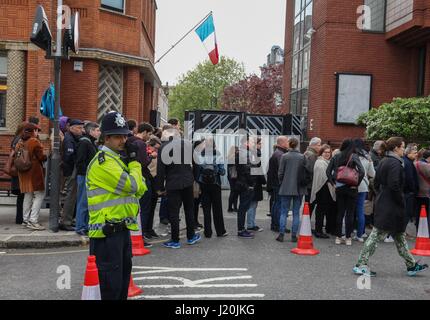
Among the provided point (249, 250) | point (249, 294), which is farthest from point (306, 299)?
point (249, 250)

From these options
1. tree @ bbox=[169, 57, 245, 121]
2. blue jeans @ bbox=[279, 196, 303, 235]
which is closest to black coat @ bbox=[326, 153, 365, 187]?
blue jeans @ bbox=[279, 196, 303, 235]

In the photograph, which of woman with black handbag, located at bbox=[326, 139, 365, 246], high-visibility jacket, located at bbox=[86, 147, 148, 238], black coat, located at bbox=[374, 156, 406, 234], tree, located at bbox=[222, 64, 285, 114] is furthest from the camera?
tree, located at bbox=[222, 64, 285, 114]

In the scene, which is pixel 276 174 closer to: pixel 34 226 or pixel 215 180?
pixel 215 180

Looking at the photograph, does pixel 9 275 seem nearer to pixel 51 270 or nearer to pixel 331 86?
pixel 51 270

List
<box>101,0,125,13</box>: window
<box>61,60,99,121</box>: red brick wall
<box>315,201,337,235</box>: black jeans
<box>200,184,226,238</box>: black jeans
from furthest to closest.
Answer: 1. <box>101,0,125,13</box>: window
2. <box>61,60,99,121</box>: red brick wall
3. <box>315,201,337,235</box>: black jeans
4. <box>200,184,226,238</box>: black jeans

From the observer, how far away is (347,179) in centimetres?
898

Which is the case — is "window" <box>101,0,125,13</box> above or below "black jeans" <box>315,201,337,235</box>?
above

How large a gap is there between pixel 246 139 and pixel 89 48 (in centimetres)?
799

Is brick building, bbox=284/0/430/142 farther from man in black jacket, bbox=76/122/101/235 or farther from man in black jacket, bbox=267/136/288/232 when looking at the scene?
man in black jacket, bbox=76/122/101/235

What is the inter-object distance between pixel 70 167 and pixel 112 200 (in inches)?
206

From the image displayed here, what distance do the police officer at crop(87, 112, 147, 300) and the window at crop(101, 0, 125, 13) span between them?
1363cm

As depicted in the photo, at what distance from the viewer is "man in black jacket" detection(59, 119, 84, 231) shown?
9.29 meters

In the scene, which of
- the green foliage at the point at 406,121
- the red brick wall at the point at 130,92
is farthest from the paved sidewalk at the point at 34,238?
the green foliage at the point at 406,121

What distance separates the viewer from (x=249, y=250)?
343 inches
